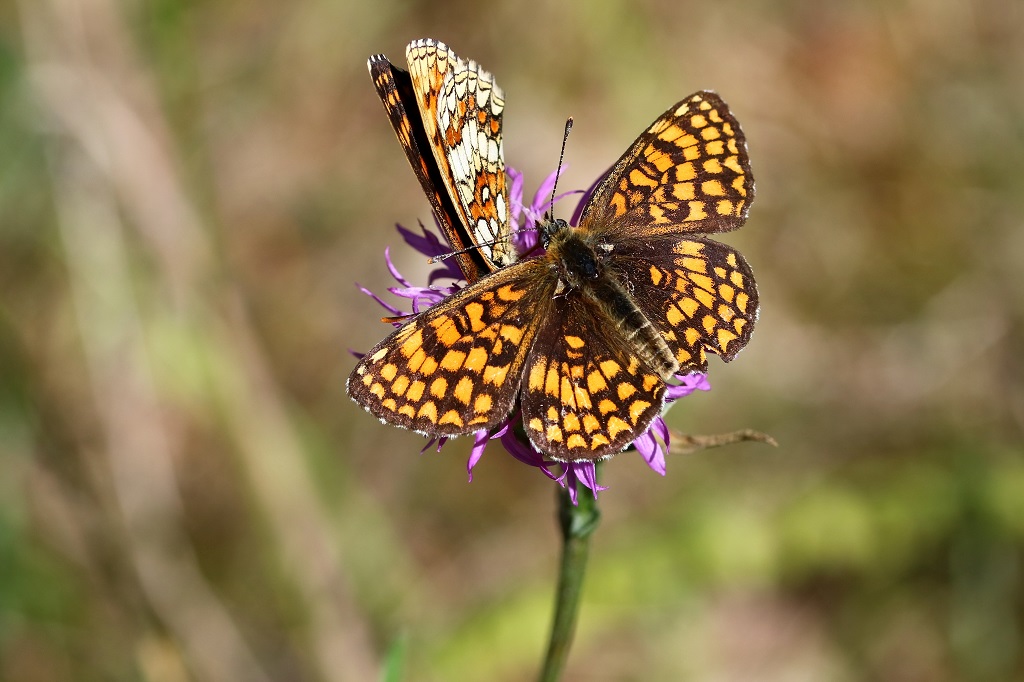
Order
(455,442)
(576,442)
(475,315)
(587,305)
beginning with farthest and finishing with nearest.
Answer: (455,442) < (587,305) < (475,315) < (576,442)

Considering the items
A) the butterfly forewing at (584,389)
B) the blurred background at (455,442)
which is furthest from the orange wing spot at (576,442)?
the blurred background at (455,442)

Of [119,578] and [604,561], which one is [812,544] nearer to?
[604,561]

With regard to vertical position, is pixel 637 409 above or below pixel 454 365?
below

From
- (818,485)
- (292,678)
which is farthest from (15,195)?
(818,485)

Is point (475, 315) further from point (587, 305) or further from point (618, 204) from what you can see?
point (618, 204)

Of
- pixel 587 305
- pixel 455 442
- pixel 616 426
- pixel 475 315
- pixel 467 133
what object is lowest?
pixel 455 442

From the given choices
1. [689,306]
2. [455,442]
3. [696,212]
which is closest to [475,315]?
[689,306]
